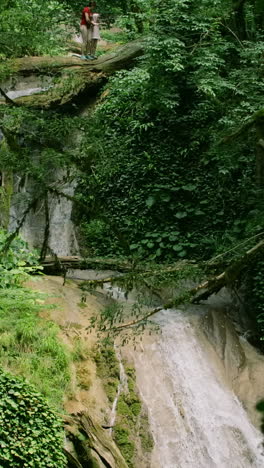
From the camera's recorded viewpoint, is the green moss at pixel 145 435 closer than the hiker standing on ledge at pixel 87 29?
Yes

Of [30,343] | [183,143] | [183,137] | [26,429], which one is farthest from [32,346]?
[183,137]

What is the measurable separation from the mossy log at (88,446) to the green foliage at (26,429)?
0.94ft

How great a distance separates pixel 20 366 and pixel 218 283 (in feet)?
11.2

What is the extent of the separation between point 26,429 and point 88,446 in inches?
31.6

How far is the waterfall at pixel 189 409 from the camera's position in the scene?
6.77m

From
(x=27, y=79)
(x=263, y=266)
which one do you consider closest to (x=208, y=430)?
(x=263, y=266)

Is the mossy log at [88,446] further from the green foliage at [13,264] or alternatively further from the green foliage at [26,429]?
the green foliage at [13,264]

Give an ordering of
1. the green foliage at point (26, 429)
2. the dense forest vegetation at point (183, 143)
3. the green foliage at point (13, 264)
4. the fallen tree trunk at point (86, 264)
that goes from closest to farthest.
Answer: the green foliage at point (26, 429) < the green foliage at point (13, 264) < the fallen tree trunk at point (86, 264) < the dense forest vegetation at point (183, 143)

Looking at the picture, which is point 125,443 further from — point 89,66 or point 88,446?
point 89,66

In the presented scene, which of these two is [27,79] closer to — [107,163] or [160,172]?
[160,172]

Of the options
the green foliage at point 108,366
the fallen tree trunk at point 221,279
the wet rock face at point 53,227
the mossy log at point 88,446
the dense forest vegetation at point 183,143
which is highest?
the dense forest vegetation at point 183,143

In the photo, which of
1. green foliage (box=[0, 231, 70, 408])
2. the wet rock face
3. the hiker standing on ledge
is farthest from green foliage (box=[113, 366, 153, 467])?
the hiker standing on ledge

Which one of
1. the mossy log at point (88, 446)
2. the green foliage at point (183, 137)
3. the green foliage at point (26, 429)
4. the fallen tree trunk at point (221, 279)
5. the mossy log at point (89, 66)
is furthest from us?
the mossy log at point (89, 66)

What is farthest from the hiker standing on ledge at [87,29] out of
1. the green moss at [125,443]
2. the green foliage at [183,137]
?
the green moss at [125,443]
